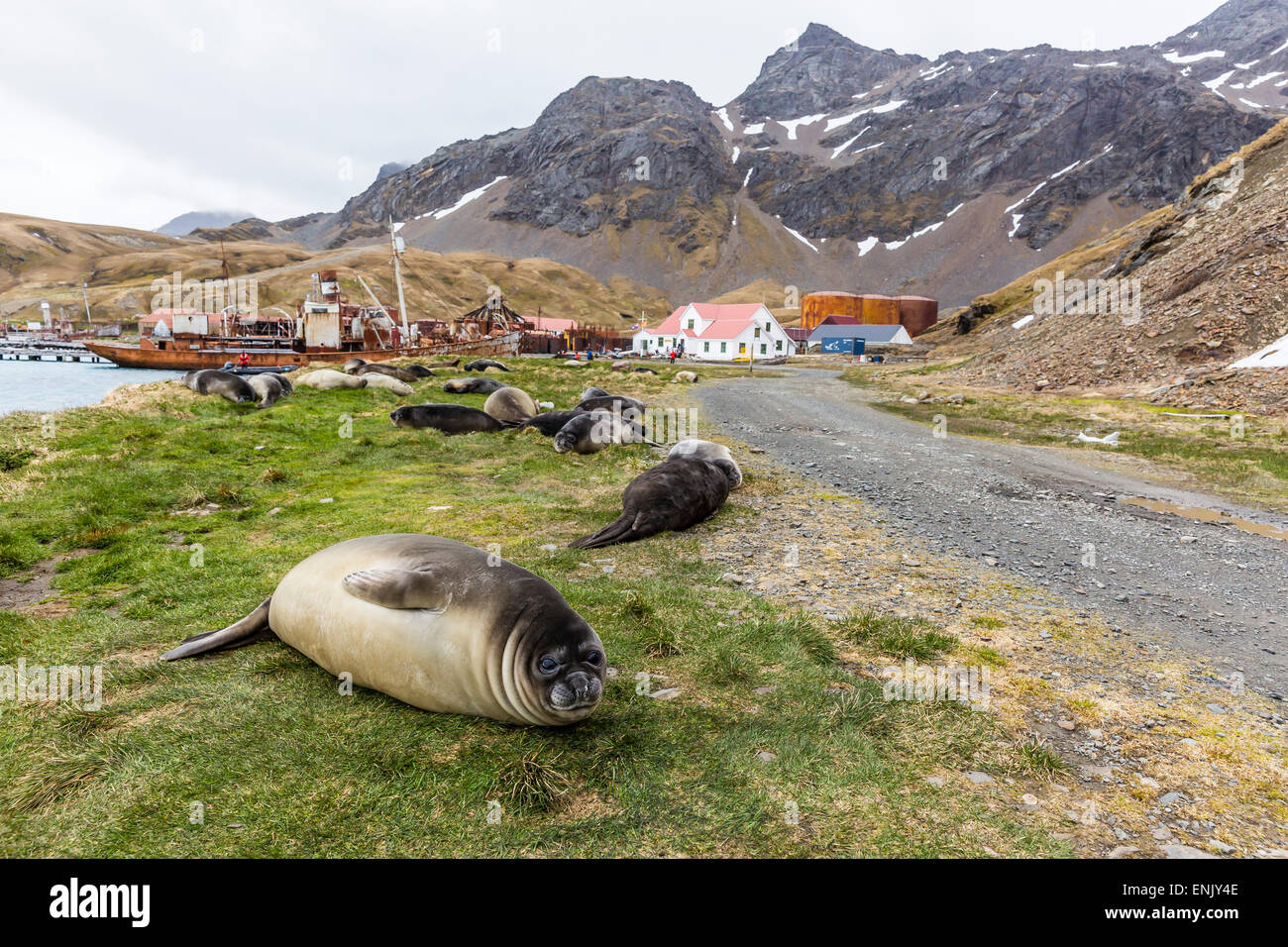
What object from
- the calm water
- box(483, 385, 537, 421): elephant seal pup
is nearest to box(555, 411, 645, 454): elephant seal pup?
box(483, 385, 537, 421): elephant seal pup

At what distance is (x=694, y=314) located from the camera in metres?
98.0

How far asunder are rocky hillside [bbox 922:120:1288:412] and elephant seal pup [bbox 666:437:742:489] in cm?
1953

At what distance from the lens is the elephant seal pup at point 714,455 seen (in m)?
11.3

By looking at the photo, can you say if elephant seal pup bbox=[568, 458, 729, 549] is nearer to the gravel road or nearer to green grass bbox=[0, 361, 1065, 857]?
green grass bbox=[0, 361, 1065, 857]

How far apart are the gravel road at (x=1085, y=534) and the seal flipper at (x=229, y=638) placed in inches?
311

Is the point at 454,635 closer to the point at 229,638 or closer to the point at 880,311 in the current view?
the point at 229,638

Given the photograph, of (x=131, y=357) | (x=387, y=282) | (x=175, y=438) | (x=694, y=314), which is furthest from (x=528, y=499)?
(x=387, y=282)

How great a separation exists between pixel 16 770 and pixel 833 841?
4.58 metres

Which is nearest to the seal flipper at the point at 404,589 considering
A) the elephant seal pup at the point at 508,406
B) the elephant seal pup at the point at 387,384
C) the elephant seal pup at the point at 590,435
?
the elephant seal pup at the point at 590,435

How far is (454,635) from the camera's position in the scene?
4105mm

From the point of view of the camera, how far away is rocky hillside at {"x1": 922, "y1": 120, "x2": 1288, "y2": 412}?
967 inches

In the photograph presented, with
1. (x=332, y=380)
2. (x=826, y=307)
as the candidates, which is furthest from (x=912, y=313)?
(x=332, y=380)

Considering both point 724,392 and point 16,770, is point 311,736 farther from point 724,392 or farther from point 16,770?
point 724,392

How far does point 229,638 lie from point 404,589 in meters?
1.96
